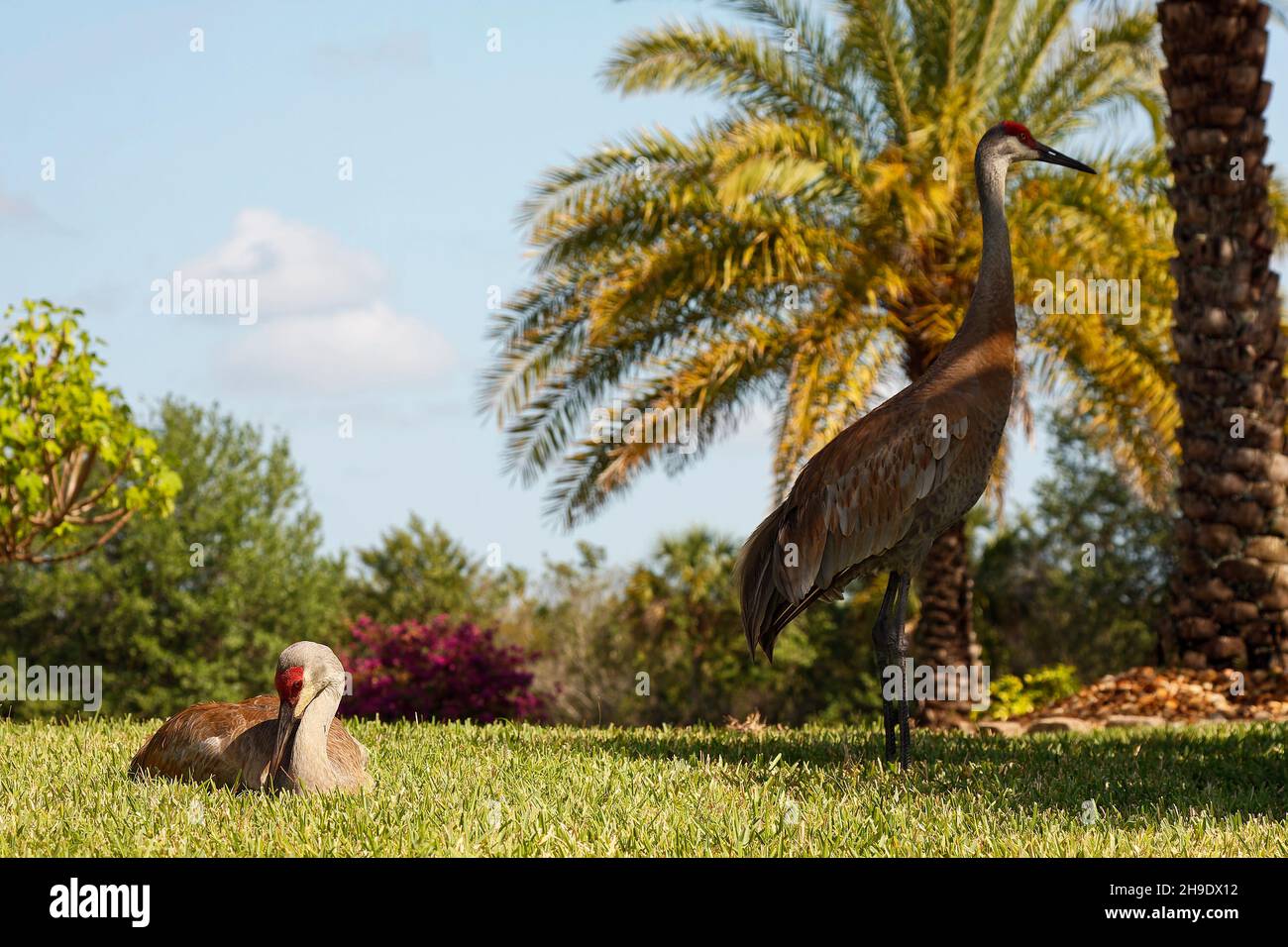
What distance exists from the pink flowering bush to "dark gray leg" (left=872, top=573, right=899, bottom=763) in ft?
34.1

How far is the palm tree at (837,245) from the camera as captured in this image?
610 inches

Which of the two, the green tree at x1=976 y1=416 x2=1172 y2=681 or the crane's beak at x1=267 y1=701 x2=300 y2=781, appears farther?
the green tree at x1=976 y1=416 x2=1172 y2=681

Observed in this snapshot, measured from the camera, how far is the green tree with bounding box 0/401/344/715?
29.7m

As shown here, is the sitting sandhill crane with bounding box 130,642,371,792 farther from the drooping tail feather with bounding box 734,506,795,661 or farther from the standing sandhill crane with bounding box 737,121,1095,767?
the standing sandhill crane with bounding box 737,121,1095,767

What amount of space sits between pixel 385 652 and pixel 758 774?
508 inches

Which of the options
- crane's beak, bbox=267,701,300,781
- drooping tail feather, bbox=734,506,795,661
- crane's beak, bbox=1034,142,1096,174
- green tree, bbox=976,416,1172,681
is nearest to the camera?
crane's beak, bbox=267,701,300,781

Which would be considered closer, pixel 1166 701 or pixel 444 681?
pixel 1166 701

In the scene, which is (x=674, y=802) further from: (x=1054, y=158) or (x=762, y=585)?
(x=1054, y=158)

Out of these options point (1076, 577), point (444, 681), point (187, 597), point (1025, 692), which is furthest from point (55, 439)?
point (1076, 577)

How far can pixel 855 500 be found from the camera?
7.29 meters

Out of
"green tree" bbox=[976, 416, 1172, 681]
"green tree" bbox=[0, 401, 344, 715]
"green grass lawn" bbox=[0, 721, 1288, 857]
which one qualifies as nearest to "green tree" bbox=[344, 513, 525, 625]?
"green tree" bbox=[0, 401, 344, 715]

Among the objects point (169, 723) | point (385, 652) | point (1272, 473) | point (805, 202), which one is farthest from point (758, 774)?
point (385, 652)

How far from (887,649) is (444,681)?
1150 cm

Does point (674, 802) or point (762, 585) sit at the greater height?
point (762, 585)
